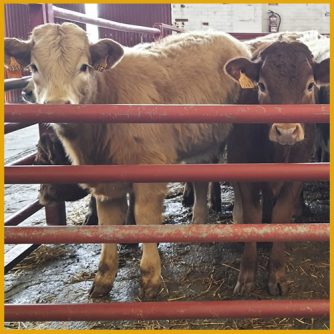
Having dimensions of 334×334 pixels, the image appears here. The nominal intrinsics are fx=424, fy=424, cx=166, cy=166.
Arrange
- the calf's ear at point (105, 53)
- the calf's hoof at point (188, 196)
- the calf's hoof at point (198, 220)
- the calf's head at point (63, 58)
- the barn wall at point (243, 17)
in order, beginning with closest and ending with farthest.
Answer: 1. the calf's head at point (63, 58)
2. the calf's ear at point (105, 53)
3. the calf's hoof at point (198, 220)
4. the calf's hoof at point (188, 196)
5. the barn wall at point (243, 17)

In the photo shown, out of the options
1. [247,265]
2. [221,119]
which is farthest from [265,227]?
[247,265]

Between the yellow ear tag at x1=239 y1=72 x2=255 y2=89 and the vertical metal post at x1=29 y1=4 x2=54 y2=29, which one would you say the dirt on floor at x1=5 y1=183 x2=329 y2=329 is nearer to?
the yellow ear tag at x1=239 y1=72 x2=255 y2=89

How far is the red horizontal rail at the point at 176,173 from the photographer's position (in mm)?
1733

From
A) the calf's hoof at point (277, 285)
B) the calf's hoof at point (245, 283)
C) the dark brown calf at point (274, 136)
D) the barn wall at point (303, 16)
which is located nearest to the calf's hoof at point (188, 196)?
the dark brown calf at point (274, 136)

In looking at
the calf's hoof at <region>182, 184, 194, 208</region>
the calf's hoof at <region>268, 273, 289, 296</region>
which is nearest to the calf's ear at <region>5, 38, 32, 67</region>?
the calf's hoof at <region>268, 273, 289, 296</region>

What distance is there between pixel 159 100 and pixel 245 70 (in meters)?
0.67

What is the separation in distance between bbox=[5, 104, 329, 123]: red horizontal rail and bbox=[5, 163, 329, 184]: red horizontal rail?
20 centimetres

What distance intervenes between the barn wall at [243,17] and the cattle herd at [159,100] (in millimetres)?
11399

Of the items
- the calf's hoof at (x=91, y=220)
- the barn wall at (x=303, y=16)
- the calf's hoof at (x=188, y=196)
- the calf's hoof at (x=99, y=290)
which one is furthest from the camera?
the barn wall at (x=303, y=16)

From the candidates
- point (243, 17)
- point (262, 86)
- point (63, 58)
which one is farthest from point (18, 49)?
point (243, 17)

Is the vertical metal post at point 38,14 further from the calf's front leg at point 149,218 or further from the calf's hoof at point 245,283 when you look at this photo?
the calf's hoof at point 245,283

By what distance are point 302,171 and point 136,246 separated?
233 cm

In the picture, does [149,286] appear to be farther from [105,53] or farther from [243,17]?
[243,17]

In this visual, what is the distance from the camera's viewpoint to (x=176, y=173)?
175 cm
